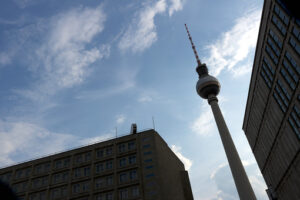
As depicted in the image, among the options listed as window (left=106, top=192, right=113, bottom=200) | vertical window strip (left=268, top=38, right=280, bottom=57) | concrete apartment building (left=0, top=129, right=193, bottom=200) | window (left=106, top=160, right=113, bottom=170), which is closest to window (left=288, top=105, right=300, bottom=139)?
vertical window strip (left=268, top=38, right=280, bottom=57)

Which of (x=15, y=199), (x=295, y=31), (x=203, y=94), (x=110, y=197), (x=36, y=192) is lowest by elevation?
(x=15, y=199)

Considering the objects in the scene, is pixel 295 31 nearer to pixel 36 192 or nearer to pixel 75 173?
pixel 75 173

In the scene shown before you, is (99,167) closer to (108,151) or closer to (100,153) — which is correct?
(100,153)

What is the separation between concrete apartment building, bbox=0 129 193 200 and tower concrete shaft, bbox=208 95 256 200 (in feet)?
66.0

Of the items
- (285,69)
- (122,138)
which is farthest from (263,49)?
(122,138)

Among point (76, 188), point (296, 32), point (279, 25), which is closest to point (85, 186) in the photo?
point (76, 188)

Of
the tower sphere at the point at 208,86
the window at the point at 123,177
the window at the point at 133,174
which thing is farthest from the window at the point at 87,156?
the tower sphere at the point at 208,86

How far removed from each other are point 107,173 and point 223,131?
4479 centimetres

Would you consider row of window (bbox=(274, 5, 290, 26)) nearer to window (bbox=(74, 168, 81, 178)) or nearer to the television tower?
the television tower

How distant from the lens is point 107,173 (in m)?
50.8

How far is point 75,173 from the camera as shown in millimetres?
54000

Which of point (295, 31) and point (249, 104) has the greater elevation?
point (249, 104)

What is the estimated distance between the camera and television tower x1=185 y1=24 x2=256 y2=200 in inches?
2768

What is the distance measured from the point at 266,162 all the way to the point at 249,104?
21.4 metres
